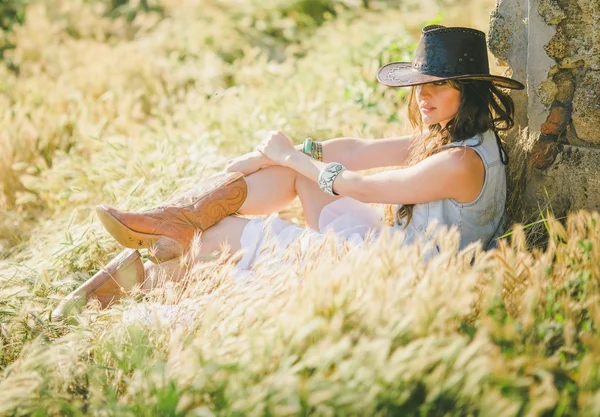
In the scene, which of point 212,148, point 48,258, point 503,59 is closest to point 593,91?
point 503,59

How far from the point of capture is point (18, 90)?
5.77 m

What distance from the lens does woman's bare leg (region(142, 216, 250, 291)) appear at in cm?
299

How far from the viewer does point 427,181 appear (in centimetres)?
263

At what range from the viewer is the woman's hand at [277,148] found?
10.2 feet

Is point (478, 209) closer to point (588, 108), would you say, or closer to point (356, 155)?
point (588, 108)

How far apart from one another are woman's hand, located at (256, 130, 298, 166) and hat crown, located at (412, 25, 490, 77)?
78cm

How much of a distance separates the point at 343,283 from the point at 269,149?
132 cm

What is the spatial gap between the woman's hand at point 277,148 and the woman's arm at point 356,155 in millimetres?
60

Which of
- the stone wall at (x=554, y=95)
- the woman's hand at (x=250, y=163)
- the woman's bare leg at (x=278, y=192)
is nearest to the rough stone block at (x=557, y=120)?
the stone wall at (x=554, y=95)

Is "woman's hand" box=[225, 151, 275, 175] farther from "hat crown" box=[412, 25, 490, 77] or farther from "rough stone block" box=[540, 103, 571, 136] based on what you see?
"rough stone block" box=[540, 103, 571, 136]

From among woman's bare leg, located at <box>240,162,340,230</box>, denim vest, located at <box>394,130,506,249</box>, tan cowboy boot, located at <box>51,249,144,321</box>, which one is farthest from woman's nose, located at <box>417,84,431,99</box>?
tan cowboy boot, located at <box>51,249,144,321</box>

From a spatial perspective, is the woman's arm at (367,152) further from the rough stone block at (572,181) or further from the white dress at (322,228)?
the rough stone block at (572,181)

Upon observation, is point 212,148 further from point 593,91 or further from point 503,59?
point 593,91

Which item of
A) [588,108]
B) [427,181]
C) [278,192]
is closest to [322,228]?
[278,192]
